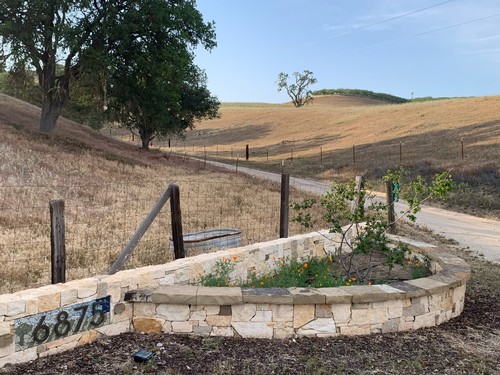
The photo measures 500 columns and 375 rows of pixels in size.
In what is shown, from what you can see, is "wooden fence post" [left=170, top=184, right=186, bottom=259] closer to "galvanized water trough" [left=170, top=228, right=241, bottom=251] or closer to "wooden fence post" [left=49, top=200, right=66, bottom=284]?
"galvanized water trough" [left=170, top=228, right=241, bottom=251]

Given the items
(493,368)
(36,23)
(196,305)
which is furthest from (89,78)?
(493,368)

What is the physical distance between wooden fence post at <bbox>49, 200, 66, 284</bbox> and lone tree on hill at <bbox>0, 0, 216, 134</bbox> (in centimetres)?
1655

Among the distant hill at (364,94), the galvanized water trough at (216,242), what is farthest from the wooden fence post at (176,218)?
the distant hill at (364,94)

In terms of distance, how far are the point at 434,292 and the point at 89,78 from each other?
19017 millimetres

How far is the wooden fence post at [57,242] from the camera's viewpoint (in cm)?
432

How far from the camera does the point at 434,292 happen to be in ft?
16.2

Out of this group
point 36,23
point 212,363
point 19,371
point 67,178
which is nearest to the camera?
point 19,371

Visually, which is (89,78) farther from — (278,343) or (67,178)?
(278,343)

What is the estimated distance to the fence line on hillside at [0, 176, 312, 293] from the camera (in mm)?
5910

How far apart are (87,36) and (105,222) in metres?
14.5

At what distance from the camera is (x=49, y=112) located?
21.9 meters

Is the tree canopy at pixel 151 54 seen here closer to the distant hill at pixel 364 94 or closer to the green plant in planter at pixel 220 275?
the green plant in planter at pixel 220 275

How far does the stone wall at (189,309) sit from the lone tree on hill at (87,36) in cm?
1706

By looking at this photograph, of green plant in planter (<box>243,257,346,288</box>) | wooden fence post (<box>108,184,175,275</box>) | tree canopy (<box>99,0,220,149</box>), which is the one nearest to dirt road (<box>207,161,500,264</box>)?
green plant in planter (<box>243,257,346,288</box>)
